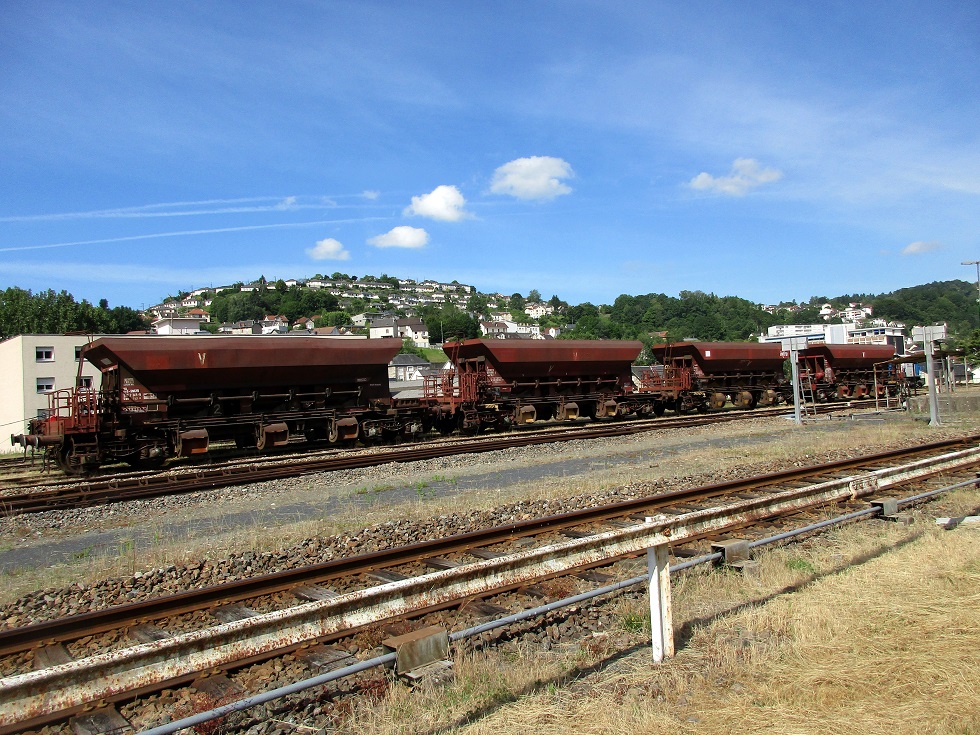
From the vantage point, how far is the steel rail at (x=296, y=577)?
215 inches

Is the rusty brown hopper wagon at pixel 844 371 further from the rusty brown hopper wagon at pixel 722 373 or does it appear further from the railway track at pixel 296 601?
the railway track at pixel 296 601

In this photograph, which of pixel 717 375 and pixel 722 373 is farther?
pixel 722 373

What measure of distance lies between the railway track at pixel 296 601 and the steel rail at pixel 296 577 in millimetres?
10

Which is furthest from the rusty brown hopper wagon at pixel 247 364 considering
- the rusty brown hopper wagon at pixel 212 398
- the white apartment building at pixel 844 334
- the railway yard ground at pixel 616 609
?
the white apartment building at pixel 844 334

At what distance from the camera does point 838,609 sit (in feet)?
17.3

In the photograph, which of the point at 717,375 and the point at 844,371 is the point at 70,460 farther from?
the point at 844,371

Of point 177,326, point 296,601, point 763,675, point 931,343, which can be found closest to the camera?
point 763,675

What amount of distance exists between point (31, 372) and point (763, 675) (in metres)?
47.1

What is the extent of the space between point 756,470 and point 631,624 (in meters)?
9.13

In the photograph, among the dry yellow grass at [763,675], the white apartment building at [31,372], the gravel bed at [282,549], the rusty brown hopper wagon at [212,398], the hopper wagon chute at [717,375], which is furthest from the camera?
the white apartment building at [31,372]

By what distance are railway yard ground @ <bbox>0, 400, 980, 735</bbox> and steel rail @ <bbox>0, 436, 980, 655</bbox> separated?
1107mm

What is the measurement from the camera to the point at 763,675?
4215 mm

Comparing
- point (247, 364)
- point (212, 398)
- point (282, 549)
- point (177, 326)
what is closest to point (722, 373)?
point (247, 364)

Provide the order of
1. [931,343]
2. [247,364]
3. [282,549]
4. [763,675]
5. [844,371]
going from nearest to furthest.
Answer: [763,675] → [282,549] → [247,364] → [931,343] → [844,371]
